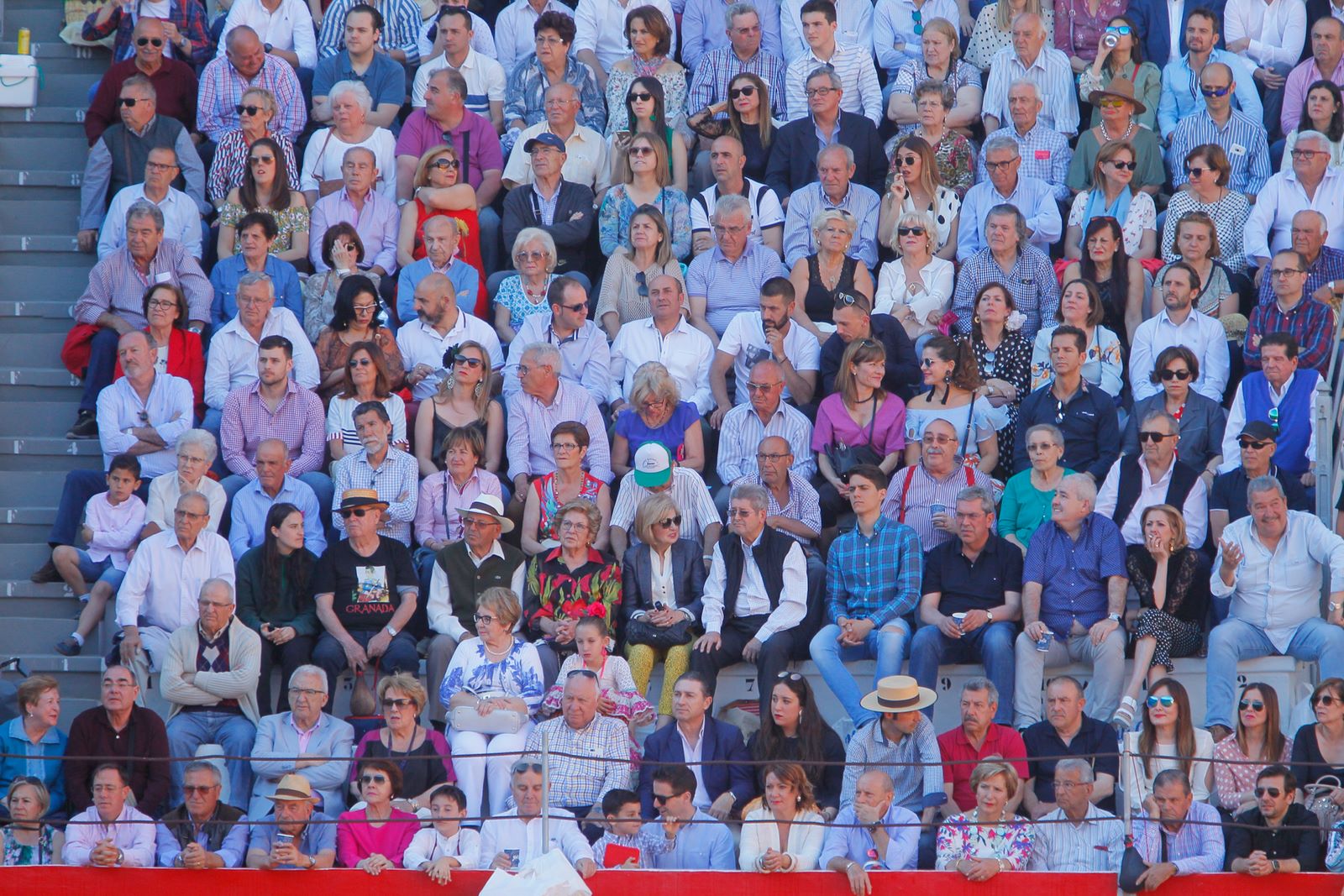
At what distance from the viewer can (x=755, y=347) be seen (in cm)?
1220

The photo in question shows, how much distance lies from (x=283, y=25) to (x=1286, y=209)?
6.29m

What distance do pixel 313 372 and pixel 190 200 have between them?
158 centimetres

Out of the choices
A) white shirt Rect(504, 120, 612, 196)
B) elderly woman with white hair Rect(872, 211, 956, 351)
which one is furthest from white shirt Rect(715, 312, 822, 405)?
white shirt Rect(504, 120, 612, 196)

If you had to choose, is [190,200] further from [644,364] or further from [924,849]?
[924,849]

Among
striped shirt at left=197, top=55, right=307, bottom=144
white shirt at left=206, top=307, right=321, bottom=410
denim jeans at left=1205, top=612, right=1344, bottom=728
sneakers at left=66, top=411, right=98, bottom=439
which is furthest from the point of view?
striped shirt at left=197, top=55, right=307, bottom=144

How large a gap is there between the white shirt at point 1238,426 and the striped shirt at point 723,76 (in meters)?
3.85

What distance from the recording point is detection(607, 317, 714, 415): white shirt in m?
12.2

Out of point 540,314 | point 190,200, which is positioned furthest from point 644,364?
point 190,200

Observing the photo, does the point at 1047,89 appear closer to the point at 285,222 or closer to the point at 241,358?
the point at 285,222

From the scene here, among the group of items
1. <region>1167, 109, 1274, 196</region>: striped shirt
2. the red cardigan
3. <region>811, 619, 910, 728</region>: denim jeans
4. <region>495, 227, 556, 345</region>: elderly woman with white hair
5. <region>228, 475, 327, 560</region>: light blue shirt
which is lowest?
<region>811, 619, 910, 728</region>: denim jeans

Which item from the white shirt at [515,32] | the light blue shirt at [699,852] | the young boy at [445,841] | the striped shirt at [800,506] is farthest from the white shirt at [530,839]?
the white shirt at [515,32]

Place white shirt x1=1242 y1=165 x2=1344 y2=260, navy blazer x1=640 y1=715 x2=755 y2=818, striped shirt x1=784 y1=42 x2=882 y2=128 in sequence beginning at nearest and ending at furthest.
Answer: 1. navy blazer x1=640 y1=715 x2=755 y2=818
2. white shirt x1=1242 y1=165 x2=1344 y2=260
3. striped shirt x1=784 y1=42 x2=882 y2=128

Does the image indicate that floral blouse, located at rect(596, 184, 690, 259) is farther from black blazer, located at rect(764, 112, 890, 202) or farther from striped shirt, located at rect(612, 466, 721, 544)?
striped shirt, located at rect(612, 466, 721, 544)

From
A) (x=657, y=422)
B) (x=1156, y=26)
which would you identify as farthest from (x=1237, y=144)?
(x=657, y=422)
